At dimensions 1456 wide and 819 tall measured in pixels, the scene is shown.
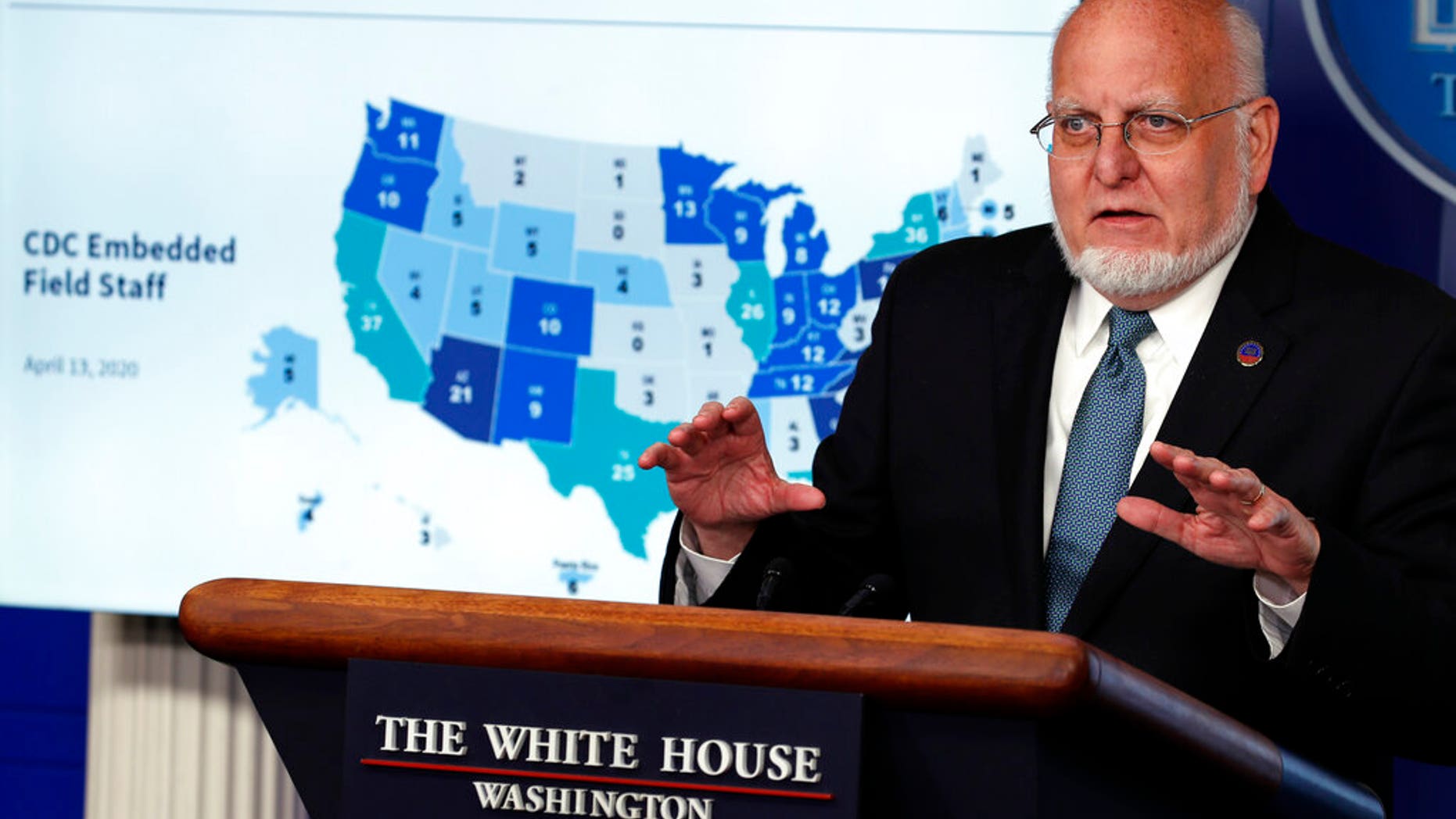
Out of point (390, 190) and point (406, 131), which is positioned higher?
point (406, 131)

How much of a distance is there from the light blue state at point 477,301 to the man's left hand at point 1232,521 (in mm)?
1810

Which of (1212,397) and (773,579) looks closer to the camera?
(773,579)

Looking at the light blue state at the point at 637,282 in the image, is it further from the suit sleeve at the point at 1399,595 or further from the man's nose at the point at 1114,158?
the suit sleeve at the point at 1399,595

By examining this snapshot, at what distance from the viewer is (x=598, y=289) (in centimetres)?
280

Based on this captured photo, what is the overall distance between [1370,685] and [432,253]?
200cm

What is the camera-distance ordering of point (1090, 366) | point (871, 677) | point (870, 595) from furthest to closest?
point (1090, 366) < point (870, 595) < point (871, 677)

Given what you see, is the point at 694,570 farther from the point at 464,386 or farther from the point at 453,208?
the point at 453,208

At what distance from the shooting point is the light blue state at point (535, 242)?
2816 mm

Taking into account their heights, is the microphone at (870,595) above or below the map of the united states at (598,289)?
below

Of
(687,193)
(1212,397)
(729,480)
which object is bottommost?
(729,480)

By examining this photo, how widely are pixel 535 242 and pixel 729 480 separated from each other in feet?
4.47

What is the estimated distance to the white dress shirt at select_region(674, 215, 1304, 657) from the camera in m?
1.67

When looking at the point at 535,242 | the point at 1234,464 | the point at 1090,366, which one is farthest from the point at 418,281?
the point at 1234,464

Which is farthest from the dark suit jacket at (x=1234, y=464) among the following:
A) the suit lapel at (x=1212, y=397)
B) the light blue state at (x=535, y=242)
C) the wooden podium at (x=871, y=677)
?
the light blue state at (x=535, y=242)
